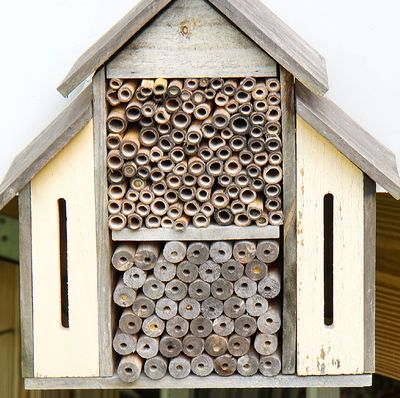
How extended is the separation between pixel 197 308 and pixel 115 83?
1.42 ft

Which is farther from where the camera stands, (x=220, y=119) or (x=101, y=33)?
(x=101, y=33)

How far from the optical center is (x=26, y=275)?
1899mm

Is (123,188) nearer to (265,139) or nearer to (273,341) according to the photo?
(265,139)

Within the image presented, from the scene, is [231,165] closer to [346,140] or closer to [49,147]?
[346,140]

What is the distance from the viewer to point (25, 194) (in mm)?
1883

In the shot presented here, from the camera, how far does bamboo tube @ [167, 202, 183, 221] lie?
1.85m

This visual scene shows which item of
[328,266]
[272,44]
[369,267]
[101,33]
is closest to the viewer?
[272,44]

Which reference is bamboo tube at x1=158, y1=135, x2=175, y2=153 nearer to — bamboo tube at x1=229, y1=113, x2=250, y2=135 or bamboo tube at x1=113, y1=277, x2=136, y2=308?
bamboo tube at x1=229, y1=113, x2=250, y2=135

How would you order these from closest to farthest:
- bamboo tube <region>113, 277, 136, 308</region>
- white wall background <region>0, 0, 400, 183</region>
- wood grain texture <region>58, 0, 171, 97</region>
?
wood grain texture <region>58, 0, 171, 97</region>
bamboo tube <region>113, 277, 136, 308</region>
white wall background <region>0, 0, 400, 183</region>

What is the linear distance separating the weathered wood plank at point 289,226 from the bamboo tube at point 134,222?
0.86ft

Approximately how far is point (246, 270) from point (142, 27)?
1.55 feet

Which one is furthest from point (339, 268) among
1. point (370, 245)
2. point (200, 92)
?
point (200, 92)

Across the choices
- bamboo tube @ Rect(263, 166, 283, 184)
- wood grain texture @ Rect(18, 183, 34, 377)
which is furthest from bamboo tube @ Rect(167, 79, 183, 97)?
wood grain texture @ Rect(18, 183, 34, 377)

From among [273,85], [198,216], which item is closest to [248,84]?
[273,85]
